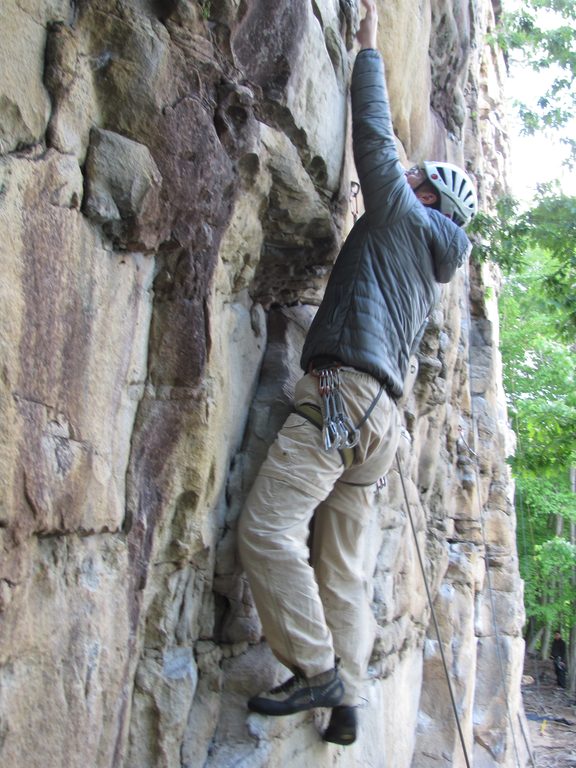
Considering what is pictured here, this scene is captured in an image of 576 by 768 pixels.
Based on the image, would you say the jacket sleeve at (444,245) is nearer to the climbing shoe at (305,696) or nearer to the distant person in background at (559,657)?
the climbing shoe at (305,696)

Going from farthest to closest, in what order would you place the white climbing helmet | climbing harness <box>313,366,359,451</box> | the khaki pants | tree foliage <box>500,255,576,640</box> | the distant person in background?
the distant person in background, tree foliage <box>500,255,576,640</box>, the white climbing helmet, climbing harness <box>313,366,359,451</box>, the khaki pants

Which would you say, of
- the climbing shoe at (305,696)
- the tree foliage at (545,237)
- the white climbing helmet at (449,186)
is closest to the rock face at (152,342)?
the climbing shoe at (305,696)

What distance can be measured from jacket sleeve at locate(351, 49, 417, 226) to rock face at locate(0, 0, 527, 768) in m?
0.22

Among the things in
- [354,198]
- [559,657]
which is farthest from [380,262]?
[559,657]

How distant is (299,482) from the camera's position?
3.47m

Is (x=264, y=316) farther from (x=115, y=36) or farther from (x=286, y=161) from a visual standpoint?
(x=115, y=36)

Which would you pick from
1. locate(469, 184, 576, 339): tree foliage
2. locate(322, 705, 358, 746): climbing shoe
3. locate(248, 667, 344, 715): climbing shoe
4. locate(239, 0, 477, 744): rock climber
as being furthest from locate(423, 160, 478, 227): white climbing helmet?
locate(469, 184, 576, 339): tree foliage

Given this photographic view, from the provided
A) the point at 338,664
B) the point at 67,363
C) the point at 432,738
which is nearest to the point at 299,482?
the point at 338,664

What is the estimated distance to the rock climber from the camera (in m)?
3.38

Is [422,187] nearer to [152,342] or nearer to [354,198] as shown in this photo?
[354,198]

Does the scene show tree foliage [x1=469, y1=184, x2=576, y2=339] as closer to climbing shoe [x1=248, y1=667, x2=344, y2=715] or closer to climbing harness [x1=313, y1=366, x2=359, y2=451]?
climbing harness [x1=313, y1=366, x2=359, y2=451]

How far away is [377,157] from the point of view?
12.6ft

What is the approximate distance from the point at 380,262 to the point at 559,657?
21441 mm

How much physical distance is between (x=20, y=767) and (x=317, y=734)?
183 cm
